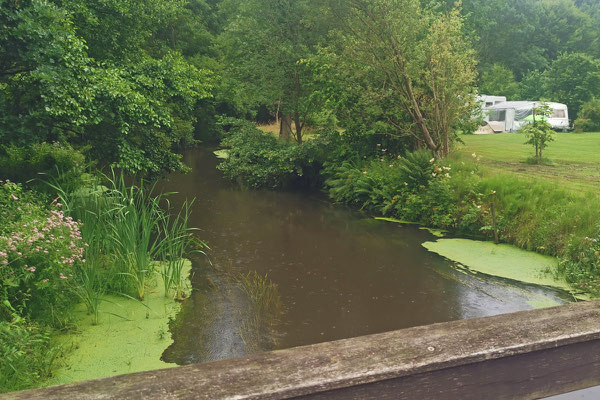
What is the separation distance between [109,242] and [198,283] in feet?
5.18

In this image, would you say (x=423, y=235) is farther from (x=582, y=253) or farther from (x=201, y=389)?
(x=201, y=389)

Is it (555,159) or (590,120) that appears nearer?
(555,159)

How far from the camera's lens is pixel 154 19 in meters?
12.6

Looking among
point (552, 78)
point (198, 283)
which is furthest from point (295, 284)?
point (552, 78)

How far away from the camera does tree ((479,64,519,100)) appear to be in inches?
1631

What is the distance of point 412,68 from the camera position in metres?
12.8

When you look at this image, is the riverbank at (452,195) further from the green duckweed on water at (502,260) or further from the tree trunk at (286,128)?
the tree trunk at (286,128)

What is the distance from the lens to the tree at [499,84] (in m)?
41.4

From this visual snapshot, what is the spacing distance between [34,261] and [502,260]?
650cm

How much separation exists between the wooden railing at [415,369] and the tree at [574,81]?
120ft

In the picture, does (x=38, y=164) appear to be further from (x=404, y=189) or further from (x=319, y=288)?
(x=404, y=189)

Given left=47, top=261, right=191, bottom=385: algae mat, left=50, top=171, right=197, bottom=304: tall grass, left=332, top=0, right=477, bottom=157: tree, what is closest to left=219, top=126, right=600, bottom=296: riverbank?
left=332, top=0, right=477, bottom=157: tree

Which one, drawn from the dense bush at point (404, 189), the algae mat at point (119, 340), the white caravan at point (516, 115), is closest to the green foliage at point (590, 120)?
the white caravan at point (516, 115)

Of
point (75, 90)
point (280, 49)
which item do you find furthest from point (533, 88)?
point (75, 90)
